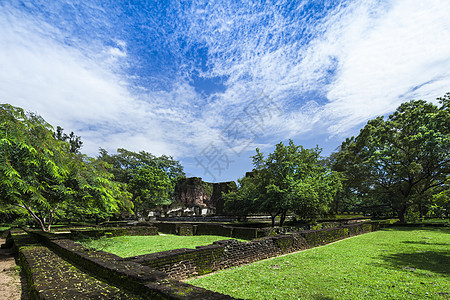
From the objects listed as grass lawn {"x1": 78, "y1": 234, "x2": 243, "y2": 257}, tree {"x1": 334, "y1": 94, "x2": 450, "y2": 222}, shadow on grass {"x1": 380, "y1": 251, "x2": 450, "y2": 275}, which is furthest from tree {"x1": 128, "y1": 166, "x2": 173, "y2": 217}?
shadow on grass {"x1": 380, "y1": 251, "x2": 450, "y2": 275}

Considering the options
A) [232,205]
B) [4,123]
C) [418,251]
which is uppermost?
[4,123]

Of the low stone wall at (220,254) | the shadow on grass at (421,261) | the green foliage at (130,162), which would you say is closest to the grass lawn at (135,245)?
the low stone wall at (220,254)

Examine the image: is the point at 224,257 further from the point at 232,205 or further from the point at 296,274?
the point at 232,205

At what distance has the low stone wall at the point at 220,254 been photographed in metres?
5.39

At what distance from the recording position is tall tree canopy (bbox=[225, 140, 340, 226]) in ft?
45.7

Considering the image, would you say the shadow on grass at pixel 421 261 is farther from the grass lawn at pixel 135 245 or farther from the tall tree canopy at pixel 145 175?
the tall tree canopy at pixel 145 175

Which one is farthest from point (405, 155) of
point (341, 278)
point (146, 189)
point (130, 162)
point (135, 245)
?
point (130, 162)

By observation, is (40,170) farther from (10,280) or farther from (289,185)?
(289,185)

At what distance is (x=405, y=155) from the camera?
21188mm

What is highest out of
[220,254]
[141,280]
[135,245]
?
[141,280]

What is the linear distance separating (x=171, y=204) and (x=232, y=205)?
57.7ft

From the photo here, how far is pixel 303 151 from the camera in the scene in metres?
16.8

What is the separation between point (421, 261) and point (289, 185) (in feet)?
25.6

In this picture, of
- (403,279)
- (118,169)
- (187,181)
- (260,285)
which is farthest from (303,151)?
(118,169)
